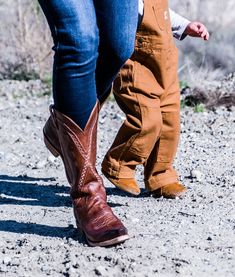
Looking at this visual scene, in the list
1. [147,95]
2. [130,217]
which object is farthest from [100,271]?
[147,95]

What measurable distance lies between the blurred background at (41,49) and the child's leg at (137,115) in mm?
3246

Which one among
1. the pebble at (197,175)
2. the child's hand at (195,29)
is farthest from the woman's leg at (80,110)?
the pebble at (197,175)

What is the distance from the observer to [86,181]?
4543 mm

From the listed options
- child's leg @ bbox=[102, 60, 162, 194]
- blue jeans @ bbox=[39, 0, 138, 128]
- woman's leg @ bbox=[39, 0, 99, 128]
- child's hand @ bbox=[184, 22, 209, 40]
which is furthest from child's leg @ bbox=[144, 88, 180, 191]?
woman's leg @ bbox=[39, 0, 99, 128]

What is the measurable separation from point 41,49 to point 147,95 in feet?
14.8

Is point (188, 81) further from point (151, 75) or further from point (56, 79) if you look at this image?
point (56, 79)

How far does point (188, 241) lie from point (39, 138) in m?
2.78

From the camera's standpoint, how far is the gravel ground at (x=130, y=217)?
4.33 metres

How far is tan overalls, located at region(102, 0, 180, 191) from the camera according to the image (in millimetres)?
5191

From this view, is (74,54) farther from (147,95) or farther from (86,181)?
(147,95)

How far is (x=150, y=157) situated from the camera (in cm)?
550

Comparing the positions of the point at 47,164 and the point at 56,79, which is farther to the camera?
the point at 47,164

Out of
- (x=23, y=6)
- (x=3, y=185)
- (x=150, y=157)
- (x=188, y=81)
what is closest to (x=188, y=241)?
(x=150, y=157)

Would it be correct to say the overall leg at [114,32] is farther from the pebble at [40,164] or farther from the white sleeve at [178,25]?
the pebble at [40,164]
